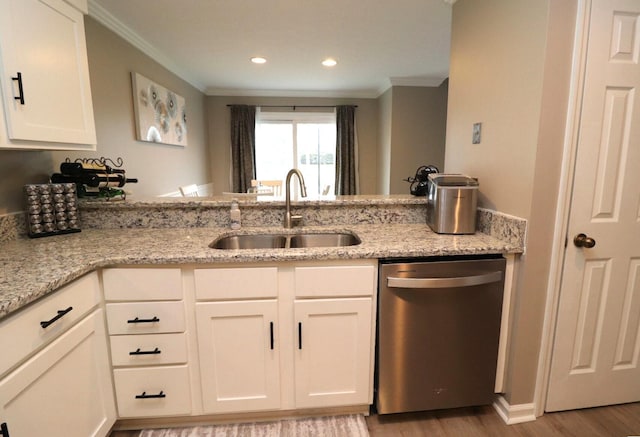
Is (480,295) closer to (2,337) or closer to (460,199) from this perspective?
(460,199)

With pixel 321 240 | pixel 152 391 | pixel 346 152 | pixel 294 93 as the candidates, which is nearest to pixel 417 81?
pixel 346 152

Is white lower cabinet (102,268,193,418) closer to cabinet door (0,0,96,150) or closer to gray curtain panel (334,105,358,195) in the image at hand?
cabinet door (0,0,96,150)

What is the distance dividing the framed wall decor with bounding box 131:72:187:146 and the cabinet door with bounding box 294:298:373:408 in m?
2.37

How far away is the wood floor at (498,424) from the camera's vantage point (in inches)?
58.6

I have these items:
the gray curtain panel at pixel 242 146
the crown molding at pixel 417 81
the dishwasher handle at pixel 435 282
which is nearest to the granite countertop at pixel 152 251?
the dishwasher handle at pixel 435 282

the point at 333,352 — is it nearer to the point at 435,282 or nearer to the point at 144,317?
the point at 435,282

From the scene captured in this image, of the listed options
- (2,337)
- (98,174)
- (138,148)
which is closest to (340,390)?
(2,337)

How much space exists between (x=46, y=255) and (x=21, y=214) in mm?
514

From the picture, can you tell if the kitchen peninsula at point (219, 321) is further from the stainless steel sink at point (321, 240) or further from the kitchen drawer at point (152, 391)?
the stainless steel sink at point (321, 240)

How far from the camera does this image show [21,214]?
1626 mm

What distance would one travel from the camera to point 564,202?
1.39 m

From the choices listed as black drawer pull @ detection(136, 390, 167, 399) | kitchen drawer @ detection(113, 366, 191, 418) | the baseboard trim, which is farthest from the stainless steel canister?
black drawer pull @ detection(136, 390, 167, 399)

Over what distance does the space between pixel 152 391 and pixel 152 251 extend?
2.09 feet

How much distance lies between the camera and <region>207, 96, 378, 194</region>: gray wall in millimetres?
5141
